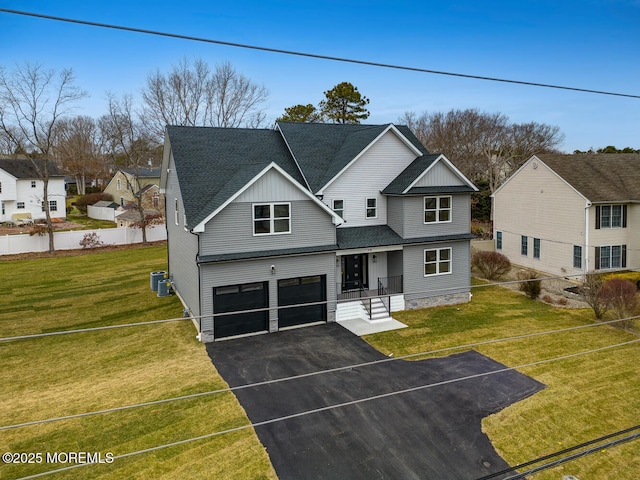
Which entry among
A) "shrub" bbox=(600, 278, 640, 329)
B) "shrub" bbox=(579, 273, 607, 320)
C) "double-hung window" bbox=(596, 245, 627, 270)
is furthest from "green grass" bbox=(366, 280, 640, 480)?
"double-hung window" bbox=(596, 245, 627, 270)

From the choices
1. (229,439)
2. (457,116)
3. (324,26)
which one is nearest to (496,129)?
(457,116)

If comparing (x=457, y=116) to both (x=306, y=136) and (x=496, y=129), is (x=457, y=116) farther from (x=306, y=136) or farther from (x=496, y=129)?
(x=306, y=136)

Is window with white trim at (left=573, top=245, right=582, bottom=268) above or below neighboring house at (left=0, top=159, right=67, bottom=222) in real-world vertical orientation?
below

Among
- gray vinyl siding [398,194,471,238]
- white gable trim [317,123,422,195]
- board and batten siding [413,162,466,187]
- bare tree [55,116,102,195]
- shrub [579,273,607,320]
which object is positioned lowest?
shrub [579,273,607,320]

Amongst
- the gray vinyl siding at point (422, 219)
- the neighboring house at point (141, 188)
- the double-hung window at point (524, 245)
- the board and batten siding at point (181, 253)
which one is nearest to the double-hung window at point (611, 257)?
the double-hung window at point (524, 245)

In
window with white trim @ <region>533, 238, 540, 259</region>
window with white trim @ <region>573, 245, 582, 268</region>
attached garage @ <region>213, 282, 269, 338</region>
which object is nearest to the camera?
attached garage @ <region>213, 282, 269, 338</region>

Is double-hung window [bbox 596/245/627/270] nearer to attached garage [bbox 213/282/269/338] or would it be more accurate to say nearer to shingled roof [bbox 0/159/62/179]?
attached garage [bbox 213/282/269/338]
